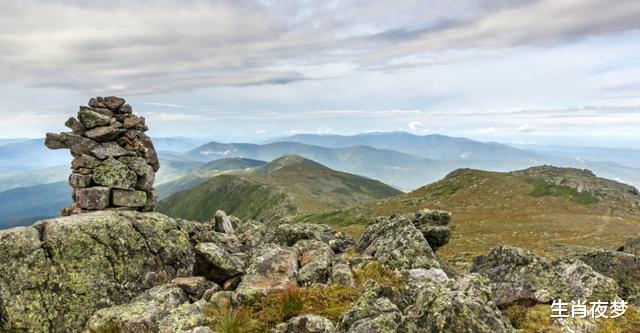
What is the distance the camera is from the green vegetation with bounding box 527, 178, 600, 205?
128m

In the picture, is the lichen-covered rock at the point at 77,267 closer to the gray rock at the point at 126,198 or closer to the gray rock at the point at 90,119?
the gray rock at the point at 126,198

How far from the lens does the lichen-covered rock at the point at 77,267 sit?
18.5m

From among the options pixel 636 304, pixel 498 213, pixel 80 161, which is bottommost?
pixel 498 213

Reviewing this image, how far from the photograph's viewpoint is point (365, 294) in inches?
622

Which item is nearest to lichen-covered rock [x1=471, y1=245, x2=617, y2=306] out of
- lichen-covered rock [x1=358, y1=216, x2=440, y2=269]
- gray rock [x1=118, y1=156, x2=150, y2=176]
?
lichen-covered rock [x1=358, y1=216, x2=440, y2=269]

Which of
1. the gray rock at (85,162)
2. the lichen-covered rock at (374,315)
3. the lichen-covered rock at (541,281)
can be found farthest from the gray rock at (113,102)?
the lichen-covered rock at (541,281)

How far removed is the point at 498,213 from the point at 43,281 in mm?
117238

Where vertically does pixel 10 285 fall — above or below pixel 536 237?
above

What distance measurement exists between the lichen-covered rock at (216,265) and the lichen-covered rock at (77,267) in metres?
2.20

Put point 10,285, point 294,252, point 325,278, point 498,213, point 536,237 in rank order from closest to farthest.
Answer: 1. point 10,285
2. point 325,278
3. point 294,252
4. point 536,237
5. point 498,213

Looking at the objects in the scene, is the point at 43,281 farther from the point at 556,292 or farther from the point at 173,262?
the point at 556,292

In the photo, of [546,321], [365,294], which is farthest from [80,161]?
[546,321]

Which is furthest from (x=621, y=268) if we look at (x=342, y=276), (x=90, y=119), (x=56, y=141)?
(x=56, y=141)

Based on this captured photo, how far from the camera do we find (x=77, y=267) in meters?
20.2
